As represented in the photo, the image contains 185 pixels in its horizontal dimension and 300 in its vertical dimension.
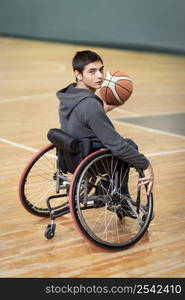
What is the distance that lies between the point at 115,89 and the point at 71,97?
32 cm

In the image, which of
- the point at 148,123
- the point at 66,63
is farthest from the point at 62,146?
the point at 66,63

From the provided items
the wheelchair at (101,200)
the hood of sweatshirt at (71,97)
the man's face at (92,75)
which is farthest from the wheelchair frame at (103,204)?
the man's face at (92,75)

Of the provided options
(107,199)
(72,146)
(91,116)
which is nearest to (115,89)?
(91,116)

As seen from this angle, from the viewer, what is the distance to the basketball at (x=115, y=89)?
396 centimetres

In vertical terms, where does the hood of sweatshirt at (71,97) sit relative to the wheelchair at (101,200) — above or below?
above

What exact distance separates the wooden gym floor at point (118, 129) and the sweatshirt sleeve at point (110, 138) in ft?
1.72

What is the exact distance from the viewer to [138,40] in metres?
15.5

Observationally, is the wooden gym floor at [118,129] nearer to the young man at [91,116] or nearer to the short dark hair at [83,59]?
the young man at [91,116]

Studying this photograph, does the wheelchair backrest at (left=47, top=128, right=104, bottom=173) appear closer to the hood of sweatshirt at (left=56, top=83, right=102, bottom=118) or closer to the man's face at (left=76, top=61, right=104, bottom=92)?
the hood of sweatshirt at (left=56, top=83, right=102, bottom=118)

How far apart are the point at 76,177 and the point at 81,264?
46 cm

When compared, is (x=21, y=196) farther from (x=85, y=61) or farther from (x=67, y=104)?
(x=85, y=61)

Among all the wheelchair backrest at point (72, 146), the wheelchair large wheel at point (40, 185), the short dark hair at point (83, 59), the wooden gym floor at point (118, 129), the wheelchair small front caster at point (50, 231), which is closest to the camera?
the wooden gym floor at point (118, 129)

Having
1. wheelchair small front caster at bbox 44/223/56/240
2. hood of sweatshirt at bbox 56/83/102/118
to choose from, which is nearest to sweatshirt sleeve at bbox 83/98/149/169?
hood of sweatshirt at bbox 56/83/102/118

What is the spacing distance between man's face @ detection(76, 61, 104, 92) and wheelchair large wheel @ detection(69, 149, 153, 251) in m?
0.43
